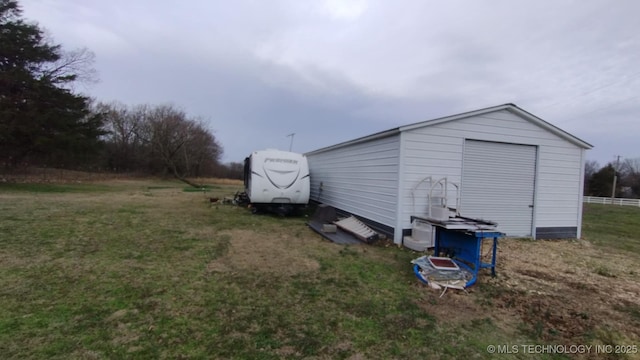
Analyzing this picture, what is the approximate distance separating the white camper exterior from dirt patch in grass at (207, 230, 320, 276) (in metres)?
3.25

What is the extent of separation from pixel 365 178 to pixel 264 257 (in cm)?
425

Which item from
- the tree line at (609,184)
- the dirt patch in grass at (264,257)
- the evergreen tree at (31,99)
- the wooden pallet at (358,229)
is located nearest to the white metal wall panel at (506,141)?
the wooden pallet at (358,229)

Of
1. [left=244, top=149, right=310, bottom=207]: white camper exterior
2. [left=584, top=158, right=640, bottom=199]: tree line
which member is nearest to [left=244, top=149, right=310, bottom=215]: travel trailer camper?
[left=244, top=149, right=310, bottom=207]: white camper exterior

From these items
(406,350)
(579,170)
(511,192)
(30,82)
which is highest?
(30,82)

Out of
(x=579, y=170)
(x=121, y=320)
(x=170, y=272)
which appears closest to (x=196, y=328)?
(x=121, y=320)

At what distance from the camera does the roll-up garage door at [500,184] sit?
7801 mm

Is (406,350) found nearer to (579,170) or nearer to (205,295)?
(205,295)

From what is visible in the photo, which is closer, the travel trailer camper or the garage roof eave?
the garage roof eave

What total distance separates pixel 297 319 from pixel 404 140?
16.1 ft

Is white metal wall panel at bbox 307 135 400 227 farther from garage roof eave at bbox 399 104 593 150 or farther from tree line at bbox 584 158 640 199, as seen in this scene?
tree line at bbox 584 158 640 199

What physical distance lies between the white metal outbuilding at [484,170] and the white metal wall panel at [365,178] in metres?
0.03

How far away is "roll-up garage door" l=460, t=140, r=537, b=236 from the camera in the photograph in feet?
25.6

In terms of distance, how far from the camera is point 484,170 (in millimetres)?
7910

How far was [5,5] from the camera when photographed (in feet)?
56.2
